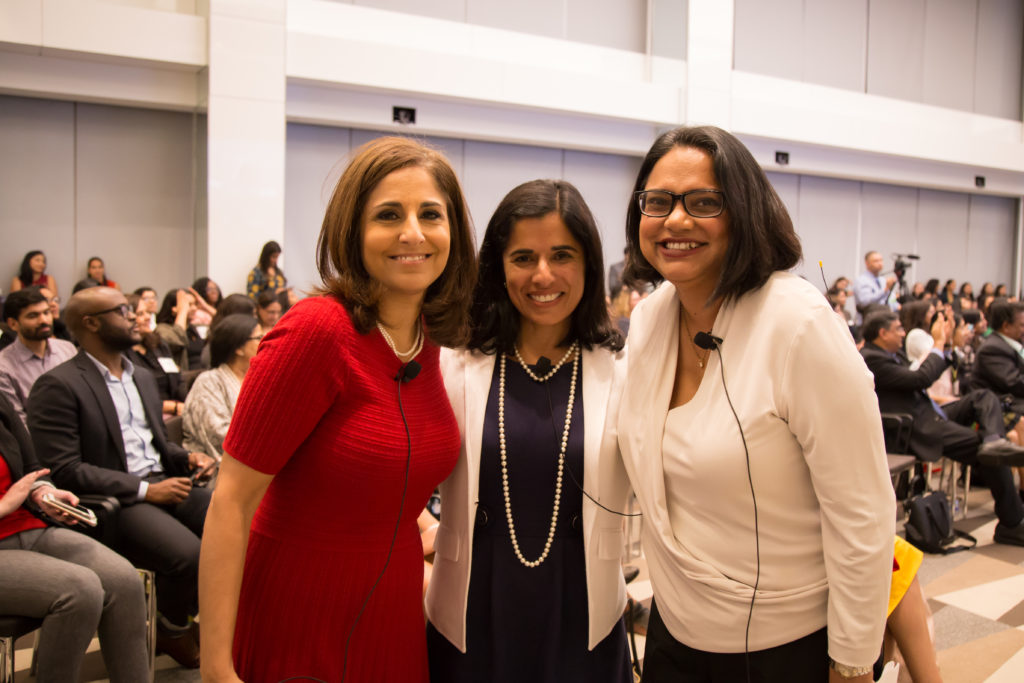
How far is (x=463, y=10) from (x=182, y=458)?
25.6 feet

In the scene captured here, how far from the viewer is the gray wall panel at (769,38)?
1161 cm

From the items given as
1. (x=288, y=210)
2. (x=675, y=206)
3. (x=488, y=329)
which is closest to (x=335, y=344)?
(x=488, y=329)

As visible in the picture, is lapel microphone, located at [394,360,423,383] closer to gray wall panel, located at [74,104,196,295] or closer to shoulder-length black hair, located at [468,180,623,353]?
shoulder-length black hair, located at [468,180,623,353]

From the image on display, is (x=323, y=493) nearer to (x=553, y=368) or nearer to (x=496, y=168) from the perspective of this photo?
(x=553, y=368)

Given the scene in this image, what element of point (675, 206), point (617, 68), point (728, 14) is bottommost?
point (675, 206)

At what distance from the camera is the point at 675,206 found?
149 cm

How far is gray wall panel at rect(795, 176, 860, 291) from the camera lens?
12.8 metres

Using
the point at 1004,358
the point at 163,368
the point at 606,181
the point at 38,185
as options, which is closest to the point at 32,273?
the point at 38,185

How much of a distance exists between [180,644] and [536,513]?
7.37 ft

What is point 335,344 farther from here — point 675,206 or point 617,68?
point 617,68

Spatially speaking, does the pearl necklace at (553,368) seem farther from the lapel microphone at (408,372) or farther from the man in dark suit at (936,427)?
the man in dark suit at (936,427)

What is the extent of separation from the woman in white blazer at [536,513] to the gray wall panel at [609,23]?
9509mm

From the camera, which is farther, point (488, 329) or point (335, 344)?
point (488, 329)

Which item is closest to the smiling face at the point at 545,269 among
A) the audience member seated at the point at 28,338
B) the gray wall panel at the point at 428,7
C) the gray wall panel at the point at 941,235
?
the audience member seated at the point at 28,338
